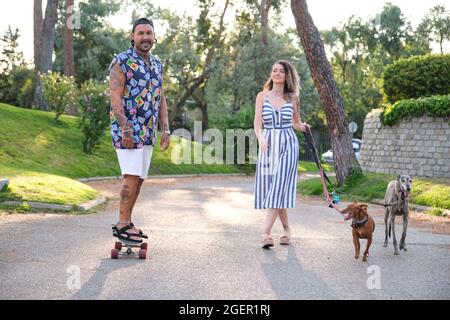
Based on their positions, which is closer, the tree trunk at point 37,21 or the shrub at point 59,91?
the shrub at point 59,91

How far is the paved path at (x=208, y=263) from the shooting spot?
5508mm

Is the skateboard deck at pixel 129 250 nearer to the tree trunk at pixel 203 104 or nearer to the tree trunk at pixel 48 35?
the tree trunk at pixel 48 35

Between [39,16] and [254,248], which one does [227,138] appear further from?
[254,248]

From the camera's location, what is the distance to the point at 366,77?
6800 centimetres

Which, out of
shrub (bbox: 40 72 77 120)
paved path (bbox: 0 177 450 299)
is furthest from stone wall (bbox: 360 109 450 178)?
shrub (bbox: 40 72 77 120)

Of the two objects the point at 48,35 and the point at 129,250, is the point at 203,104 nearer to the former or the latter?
the point at 48,35

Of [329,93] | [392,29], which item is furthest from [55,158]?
[392,29]

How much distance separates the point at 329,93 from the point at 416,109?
2.98 metres

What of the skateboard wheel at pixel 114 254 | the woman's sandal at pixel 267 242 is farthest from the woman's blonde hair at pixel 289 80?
the skateboard wheel at pixel 114 254

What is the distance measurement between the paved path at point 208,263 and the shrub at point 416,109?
8.71m

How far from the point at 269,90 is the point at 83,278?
374 centimetres

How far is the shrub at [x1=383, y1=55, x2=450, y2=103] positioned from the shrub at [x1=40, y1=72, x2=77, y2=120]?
41.7ft

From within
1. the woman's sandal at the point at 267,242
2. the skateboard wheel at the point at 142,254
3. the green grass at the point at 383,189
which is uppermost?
the skateboard wheel at the point at 142,254

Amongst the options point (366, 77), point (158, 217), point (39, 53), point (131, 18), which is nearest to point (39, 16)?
point (39, 53)
